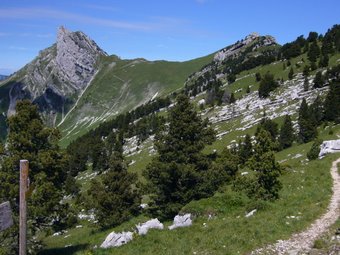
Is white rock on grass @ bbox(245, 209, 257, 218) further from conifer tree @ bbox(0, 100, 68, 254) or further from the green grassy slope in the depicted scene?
conifer tree @ bbox(0, 100, 68, 254)

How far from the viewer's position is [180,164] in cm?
3216

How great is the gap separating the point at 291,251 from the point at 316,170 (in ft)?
58.0

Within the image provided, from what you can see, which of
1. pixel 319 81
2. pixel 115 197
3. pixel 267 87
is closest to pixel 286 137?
pixel 319 81

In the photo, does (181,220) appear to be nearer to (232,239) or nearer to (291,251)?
(232,239)

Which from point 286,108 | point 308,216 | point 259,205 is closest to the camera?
point 308,216

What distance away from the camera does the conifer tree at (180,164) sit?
32000 mm

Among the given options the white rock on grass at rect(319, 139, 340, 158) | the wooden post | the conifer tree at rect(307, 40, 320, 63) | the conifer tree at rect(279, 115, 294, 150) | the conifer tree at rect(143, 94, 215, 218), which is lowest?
the conifer tree at rect(279, 115, 294, 150)

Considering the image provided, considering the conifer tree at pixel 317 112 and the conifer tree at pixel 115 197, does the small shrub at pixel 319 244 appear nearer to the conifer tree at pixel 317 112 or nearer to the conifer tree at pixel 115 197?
the conifer tree at pixel 115 197

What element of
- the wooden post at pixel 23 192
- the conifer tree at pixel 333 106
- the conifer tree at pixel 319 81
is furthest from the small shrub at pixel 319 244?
the conifer tree at pixel 319 81

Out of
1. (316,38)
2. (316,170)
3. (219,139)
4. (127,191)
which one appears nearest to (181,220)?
(127,191)

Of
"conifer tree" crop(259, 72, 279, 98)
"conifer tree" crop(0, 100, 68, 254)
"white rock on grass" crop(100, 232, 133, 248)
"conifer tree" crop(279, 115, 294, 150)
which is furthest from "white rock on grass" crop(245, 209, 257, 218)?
"conifer tree" crop(259, 72, 279, 98)

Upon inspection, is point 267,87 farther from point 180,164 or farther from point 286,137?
point 180,164

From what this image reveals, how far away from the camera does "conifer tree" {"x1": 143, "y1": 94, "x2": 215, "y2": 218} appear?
32000 mm

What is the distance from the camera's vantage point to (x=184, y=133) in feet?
108
